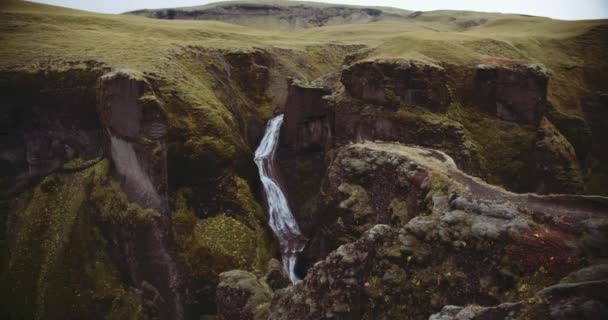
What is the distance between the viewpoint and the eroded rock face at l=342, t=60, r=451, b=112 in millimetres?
29422

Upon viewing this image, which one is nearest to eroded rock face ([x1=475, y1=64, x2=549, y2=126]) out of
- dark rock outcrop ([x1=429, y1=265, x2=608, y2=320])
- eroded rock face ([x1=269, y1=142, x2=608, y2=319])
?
eroded rock face ([x1=269, y1=142, x2=608, y2=319])

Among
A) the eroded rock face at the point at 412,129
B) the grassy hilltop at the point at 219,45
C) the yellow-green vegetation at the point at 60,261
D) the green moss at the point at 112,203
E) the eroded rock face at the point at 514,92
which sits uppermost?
the grassy hilltop at the point at 219,45

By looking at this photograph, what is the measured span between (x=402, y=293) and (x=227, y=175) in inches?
723

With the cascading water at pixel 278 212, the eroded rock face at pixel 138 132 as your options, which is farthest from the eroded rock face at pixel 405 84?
the eroded rock face at pixel 138 132

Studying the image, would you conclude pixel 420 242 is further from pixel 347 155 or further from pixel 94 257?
pixel 94 257

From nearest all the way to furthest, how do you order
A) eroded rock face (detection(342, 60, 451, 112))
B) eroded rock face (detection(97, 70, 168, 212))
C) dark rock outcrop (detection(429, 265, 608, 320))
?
dark rock outcrop (detection(429, 265, 608, 320)) → eroded rock face (detection(97, 70, 168, 212)) → eroded rock face (detection(342, 60, 451, 112))

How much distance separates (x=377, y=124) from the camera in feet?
97.2

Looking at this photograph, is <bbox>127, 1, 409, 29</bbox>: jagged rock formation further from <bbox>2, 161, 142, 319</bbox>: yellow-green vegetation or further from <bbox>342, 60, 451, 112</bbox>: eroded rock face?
<bbox>2, 161, 142, 319</bbox>: yellow-green vegetation

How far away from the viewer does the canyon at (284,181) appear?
12594mm

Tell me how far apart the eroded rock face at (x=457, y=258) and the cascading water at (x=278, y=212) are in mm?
12938

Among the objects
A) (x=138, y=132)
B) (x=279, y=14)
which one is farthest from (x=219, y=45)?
(x=279, y=14)

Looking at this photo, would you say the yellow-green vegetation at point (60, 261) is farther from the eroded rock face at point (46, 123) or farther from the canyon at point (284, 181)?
the eroded rock face at point (46, 123)

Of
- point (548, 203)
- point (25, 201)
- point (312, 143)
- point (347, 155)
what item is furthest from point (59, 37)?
point (548, 203)

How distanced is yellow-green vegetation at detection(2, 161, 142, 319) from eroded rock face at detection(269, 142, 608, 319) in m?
14.1
